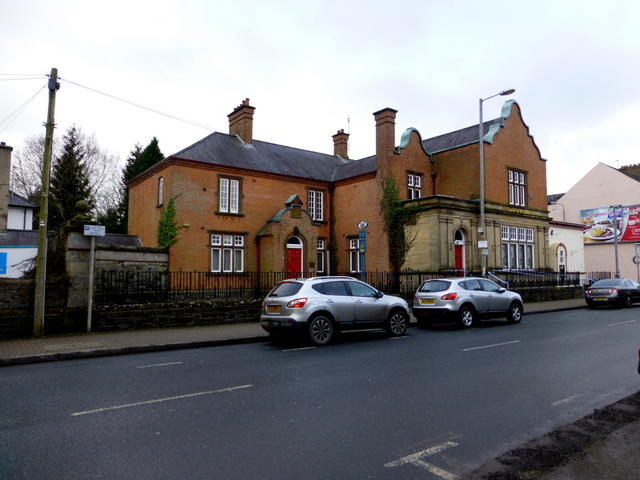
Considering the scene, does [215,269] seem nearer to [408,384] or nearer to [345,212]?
[345,212]

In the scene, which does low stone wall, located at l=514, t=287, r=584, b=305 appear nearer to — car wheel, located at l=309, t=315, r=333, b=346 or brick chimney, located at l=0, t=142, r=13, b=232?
car wheel, located at l=309, t=315, r=333, b=346

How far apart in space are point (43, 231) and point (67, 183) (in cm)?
3092

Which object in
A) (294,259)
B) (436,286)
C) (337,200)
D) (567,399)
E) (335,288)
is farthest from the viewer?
(337,200)

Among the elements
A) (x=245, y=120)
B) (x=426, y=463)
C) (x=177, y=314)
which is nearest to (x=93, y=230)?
(x=177, y=314)

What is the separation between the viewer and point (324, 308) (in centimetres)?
1178

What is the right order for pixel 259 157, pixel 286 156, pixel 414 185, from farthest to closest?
pixel 286 156
pixel 414 185
pixel 259 157

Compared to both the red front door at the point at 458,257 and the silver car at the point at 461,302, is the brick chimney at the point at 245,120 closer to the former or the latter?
the red front door at the point at 458,257

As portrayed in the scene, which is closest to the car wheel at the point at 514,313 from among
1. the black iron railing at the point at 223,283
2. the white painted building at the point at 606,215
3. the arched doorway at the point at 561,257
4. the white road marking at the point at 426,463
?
the black iron railing at the point at 223,283

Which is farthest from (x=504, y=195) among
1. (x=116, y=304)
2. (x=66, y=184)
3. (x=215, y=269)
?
(x=66, y=184)

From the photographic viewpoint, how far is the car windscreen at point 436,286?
15.5m

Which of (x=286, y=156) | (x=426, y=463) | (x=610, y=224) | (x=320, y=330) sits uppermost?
(x=286, y=156)

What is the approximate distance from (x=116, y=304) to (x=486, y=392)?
37.6 ft

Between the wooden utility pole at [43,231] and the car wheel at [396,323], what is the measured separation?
9431 millimetres

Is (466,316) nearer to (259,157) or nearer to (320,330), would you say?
(320,330)
